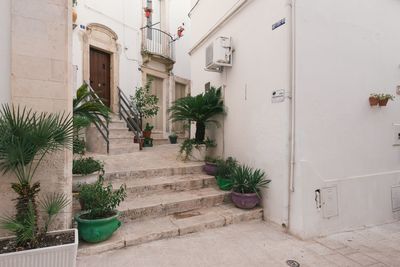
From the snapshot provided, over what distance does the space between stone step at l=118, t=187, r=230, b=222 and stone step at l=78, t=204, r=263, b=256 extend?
0.23 feet

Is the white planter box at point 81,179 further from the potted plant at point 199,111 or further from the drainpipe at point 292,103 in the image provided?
the drainpipe at point 292,103

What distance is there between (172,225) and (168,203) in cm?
35

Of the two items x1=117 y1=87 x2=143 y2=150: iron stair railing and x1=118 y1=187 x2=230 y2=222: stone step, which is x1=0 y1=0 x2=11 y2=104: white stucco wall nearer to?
x1=118 y1=187 x2=230 y2=222: stone step

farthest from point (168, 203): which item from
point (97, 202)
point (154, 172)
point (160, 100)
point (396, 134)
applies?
point (160, 100)

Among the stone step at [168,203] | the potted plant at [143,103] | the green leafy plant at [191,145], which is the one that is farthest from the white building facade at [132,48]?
the stone step at [168,203]

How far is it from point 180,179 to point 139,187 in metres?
0.70

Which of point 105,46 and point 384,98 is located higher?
point 105,46

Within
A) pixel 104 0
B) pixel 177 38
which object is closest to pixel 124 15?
pixel 104 0

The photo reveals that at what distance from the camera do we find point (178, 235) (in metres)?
2.63

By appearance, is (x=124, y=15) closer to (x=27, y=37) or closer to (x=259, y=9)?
(x=259, y=9)

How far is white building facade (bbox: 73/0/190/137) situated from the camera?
6418 millimetres

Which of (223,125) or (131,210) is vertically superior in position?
(223,125)

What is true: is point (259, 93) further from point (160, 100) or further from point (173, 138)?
point (160, 100)

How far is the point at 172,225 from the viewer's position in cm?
271
